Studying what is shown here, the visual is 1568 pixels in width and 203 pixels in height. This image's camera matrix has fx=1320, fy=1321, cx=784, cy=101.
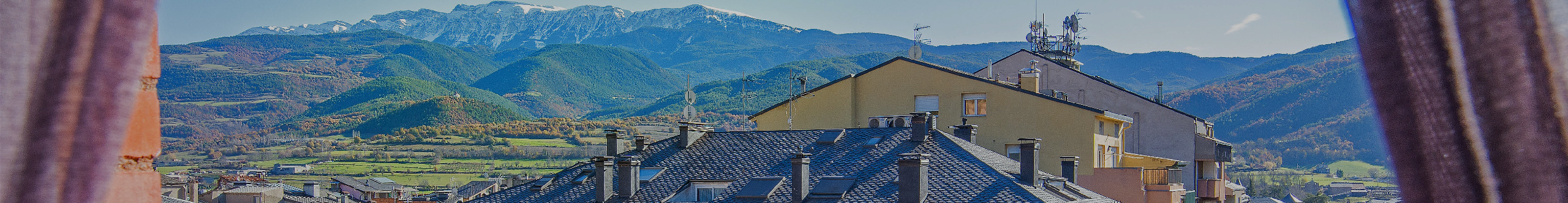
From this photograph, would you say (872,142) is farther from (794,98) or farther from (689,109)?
(794,98)

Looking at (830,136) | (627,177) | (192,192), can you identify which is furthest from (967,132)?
(192,192)

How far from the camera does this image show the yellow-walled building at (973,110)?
110 feet

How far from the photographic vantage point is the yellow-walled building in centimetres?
3356

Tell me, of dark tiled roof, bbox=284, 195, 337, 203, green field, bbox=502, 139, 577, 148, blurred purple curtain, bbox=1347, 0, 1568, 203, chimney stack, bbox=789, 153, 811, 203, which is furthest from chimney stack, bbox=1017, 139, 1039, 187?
green field, bbox=502, 139, 577, 148

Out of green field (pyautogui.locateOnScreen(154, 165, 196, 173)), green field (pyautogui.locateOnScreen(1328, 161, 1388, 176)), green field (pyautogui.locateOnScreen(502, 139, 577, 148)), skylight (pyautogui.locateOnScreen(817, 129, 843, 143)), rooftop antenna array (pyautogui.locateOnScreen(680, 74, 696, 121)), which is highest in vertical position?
rooftop antenna array (pyautogui.locateOnScreen(680, 74, 696, 121))

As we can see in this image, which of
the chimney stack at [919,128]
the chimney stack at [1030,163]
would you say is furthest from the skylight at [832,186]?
the chimney stack at [1030,163]

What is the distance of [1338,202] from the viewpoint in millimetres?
76062

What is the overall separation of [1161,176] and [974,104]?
6735 millimetres

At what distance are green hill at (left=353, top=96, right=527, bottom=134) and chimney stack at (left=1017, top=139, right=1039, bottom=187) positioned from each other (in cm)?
15249

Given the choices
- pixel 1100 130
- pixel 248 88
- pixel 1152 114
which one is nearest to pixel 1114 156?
pixel 1100 130

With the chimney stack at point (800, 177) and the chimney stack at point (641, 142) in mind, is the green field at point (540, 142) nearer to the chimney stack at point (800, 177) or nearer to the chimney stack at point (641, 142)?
the chimney stack at point (641, 142)

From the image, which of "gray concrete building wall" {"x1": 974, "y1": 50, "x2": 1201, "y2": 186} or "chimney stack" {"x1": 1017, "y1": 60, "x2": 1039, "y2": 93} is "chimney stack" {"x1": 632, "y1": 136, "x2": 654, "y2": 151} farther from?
"gray concrete building wall" {"x1": 974, "y1": 50, "x2": 1201, "y2": 186}

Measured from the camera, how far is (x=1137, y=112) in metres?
40.3

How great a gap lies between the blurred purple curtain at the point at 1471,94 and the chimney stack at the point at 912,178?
23.0 meters
